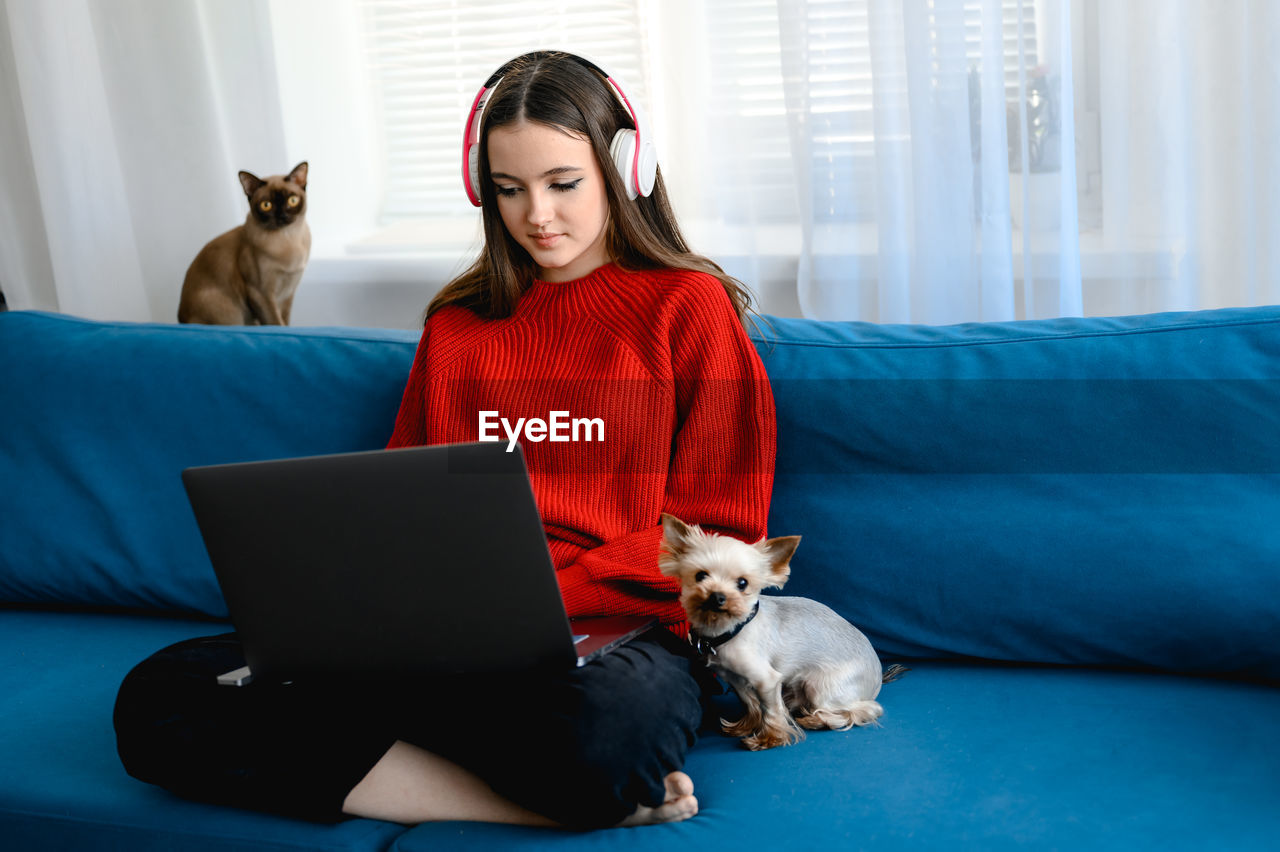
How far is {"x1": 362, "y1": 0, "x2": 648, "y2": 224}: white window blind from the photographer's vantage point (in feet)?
6.93

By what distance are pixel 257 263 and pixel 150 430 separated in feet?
1.69

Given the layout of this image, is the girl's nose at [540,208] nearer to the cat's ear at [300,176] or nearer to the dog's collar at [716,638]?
the dog's collar at [716,638]

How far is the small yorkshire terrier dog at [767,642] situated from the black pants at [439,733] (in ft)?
0.23

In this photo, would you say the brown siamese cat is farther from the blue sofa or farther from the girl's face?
the girl's face

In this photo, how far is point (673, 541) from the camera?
1235 millimetres

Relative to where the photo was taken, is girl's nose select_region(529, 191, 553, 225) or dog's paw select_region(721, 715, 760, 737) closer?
dog's paw select_region(721, 715, 760, 737)

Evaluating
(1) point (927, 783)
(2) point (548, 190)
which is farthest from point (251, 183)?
(1) point (927, 783)

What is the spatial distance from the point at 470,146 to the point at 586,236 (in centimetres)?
20

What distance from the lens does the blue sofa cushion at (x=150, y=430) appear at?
5.63 ft

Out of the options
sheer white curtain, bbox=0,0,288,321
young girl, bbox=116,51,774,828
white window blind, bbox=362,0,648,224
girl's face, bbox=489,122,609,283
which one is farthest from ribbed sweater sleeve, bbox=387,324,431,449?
sheer white curtain, bbox=0,0,288,321

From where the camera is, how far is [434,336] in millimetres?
1598

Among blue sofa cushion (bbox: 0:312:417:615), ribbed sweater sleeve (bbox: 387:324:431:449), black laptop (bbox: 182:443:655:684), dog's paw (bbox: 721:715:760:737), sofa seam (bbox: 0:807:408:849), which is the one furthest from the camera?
blue sofa cushion (bbox: 0:312:417:615)

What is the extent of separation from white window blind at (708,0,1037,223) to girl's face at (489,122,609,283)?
0.54m

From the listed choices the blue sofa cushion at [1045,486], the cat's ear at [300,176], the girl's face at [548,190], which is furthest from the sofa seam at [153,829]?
the cat's ear at [300,176]
